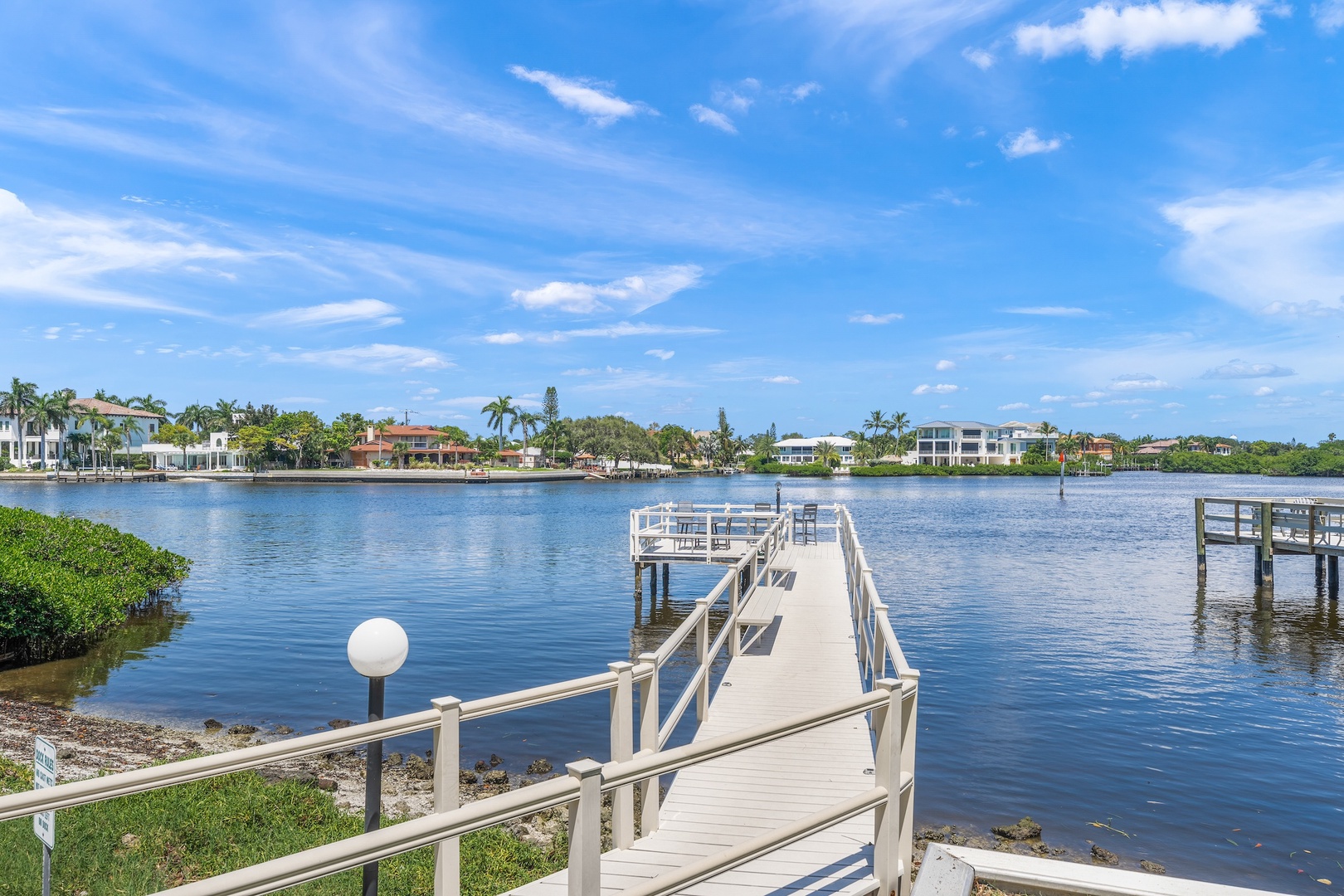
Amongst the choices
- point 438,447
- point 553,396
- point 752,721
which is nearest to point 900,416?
point 553,396

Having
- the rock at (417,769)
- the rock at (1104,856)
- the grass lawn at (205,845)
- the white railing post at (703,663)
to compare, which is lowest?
the rock at (1104,856)

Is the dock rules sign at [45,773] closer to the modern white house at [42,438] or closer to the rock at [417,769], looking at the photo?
the rock at [417,769]

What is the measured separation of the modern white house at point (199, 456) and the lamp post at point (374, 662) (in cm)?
14170

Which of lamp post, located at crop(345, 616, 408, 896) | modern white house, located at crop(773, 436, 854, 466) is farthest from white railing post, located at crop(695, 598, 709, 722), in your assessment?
modern white house, located at crop(773, 436, 854, 466)

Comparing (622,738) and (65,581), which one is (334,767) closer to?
(622,738)

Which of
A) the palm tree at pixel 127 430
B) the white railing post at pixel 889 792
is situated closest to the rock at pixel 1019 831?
the white railing post at pixel 889 792

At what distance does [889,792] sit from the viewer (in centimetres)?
479

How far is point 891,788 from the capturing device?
4820 millimetres

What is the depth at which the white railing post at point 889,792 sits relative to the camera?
4.86 m

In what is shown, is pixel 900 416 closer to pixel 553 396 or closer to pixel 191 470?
pixel 553 396

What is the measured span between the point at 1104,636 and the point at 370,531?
37.3 metres

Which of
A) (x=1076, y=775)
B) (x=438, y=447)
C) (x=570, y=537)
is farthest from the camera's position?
(x=438, y=447)

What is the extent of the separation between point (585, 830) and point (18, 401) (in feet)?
478

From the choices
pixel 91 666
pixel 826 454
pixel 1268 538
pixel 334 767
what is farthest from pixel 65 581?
pixel 826 454
